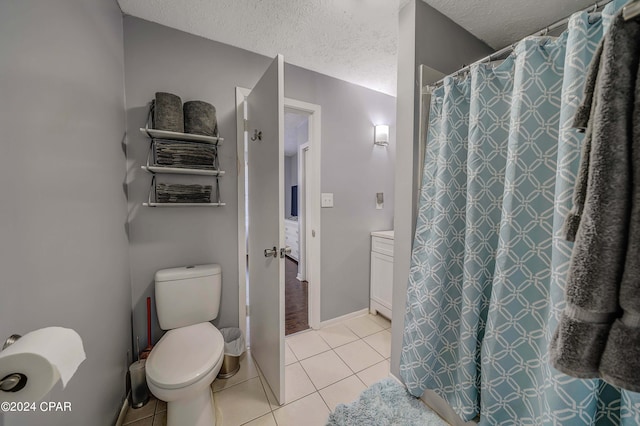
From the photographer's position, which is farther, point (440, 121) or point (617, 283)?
point (440, 121)

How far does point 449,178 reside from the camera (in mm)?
1141

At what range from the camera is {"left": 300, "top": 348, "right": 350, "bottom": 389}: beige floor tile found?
1518 mm

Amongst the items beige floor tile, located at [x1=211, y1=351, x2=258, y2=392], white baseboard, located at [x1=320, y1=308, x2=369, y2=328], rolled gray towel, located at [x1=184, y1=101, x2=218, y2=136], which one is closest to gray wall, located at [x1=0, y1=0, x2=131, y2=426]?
rolled gray towel, located at [x1=184, y1=101, x2=218, y2=136]

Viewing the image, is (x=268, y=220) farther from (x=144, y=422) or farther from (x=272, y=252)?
(x=144, y=422)

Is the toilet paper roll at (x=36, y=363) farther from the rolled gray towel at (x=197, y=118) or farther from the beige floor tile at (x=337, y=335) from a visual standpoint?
the beige floor tile at (x=337, y=335)

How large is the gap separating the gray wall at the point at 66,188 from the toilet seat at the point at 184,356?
0.74 feet

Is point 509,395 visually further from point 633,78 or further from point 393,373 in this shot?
point 633,78

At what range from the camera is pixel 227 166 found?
1711 millimetres

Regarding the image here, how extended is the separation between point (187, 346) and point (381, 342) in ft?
4.86

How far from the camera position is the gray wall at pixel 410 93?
1.29m

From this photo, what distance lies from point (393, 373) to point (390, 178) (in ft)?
5.94

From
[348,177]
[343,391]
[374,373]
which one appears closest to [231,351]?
[343,391]

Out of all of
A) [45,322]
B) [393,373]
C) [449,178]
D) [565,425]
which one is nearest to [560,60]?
[449,178]

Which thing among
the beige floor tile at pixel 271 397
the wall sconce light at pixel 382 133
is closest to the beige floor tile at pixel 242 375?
the beige floor tile at pixel 271 397
